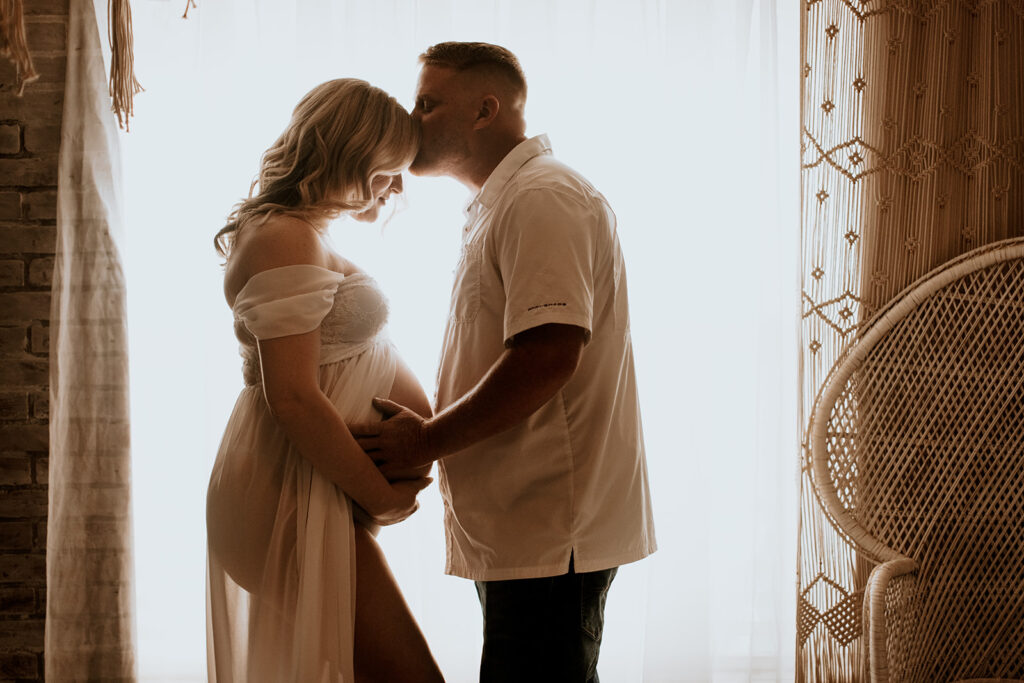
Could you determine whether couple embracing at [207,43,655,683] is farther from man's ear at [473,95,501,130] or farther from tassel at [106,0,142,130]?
tassel at [106,0,142,130]

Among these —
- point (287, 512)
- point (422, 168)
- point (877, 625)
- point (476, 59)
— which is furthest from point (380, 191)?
point (877, 625)

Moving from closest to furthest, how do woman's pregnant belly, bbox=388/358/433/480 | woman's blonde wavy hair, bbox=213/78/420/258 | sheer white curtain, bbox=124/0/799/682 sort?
1. woman's blonde wavy hair, bbox=213/78/420/258
2. woman's pregnant belly, bbox=388/358/433/480
3. sheer white curtain, bbox=124/0/799/682

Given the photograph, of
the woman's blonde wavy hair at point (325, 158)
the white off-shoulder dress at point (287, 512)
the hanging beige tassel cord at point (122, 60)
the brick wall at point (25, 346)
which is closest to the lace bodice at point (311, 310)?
the white off-shoulder dress at point (287, 512)

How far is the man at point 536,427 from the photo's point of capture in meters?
1.34

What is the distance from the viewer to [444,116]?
1.60 m

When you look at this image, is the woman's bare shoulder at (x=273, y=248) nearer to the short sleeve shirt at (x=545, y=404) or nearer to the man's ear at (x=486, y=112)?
the short sleeve shirt at (x=545, y=404)

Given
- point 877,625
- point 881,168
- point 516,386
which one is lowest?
point 877,625

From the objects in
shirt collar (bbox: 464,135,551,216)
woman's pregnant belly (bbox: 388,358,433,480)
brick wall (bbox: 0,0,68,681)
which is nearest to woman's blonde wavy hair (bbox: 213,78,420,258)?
shirt collar (bbox: 464,135,551,216)

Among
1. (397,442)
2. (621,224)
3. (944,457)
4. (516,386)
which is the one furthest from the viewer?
(621,224)

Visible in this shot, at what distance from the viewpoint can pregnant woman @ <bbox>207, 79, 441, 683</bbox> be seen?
1382 millimetres

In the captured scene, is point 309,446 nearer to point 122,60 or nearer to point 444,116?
point 444,116

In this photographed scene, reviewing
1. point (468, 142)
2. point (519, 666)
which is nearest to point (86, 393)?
point (468, 142)

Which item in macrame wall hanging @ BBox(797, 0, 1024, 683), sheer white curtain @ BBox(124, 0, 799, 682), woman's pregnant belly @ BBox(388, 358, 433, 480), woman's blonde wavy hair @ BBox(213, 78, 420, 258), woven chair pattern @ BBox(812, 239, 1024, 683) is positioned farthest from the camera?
sheer white curtain @ BBox(124, 0, 799, 682)

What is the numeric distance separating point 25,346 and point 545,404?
1.52 meters
